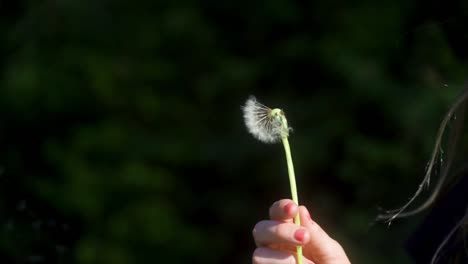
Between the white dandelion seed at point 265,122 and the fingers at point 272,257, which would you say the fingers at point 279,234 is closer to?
the fingers at point 272,257

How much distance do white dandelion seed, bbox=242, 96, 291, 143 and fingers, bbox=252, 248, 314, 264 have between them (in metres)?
0.19

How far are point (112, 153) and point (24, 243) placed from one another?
968 mm

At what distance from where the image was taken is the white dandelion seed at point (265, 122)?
1.14 meters

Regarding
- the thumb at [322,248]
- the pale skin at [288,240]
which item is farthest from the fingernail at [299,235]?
the thumb at [322,248]

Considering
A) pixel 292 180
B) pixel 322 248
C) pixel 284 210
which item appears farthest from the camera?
pixel 322 248

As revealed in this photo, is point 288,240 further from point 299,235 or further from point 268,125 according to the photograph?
point 268,125

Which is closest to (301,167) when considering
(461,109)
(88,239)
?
(88,239)

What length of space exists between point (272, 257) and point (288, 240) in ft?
0.19

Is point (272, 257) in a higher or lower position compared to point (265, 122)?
lower

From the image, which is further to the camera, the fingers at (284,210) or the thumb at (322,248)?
the thumb at (322,248)

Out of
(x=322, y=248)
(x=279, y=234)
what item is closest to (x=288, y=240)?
(x=279, y=234)

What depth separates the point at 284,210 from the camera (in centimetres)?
117

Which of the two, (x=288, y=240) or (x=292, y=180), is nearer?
(x=292, y=180)

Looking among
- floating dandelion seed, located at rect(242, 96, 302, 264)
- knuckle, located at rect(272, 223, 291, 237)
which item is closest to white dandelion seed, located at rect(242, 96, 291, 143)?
floating dandelion seed, located at rect(242, 96, 302, 264)
